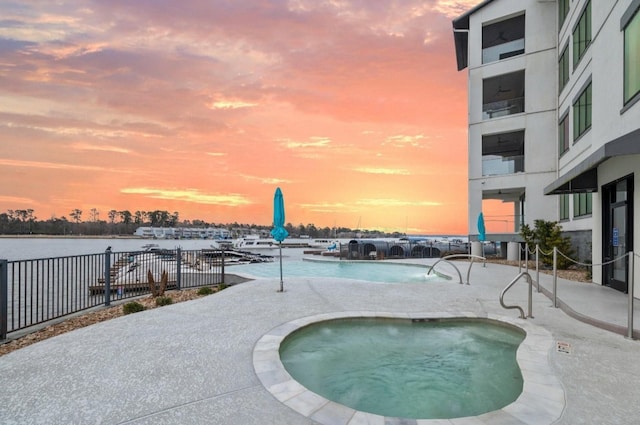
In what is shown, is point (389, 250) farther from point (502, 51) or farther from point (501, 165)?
point (502, 51)

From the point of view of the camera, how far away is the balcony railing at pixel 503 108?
20.6m

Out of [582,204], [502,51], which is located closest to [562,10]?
[502,51]

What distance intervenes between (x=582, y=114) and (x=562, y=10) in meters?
8.20

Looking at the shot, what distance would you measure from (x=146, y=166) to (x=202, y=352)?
21389 mm

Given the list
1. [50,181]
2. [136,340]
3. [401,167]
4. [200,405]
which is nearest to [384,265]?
[401,167]

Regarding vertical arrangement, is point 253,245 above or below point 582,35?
below

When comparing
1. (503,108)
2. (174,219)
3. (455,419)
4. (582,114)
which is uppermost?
(503,108)

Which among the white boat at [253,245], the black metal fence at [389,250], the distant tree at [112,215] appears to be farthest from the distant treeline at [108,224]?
the black metal fence at [389,250]

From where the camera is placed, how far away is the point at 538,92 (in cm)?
1959

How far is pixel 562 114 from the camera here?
17281mm

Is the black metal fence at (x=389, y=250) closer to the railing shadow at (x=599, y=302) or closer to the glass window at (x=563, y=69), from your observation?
the glass window at (x=563, y=69)

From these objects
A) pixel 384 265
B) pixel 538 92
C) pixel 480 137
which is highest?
pixel 538 92

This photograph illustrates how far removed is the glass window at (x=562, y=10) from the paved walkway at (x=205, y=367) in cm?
1601

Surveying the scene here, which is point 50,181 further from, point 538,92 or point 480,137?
point 538,92
